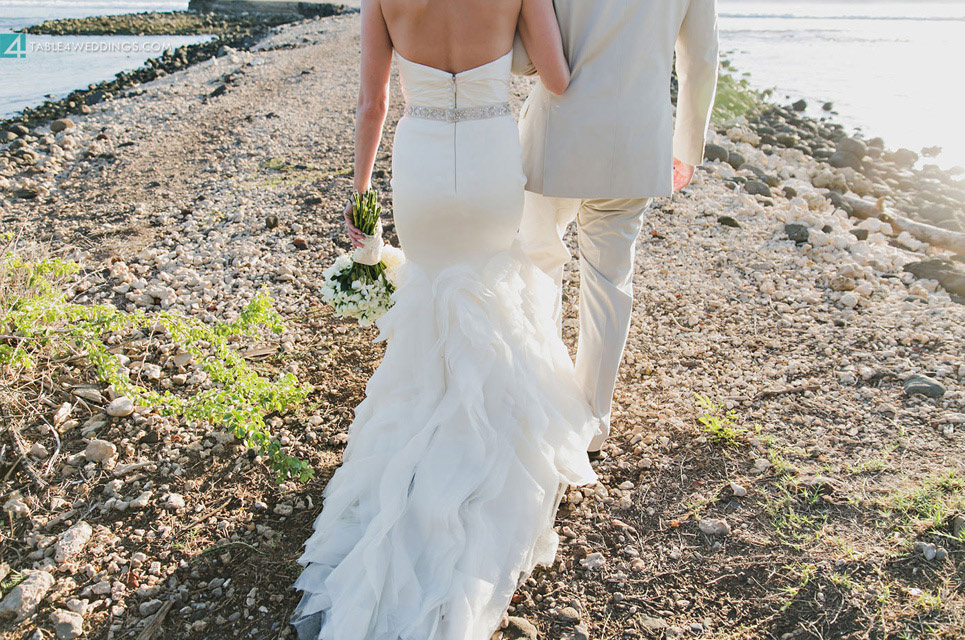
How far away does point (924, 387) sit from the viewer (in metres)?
3.65

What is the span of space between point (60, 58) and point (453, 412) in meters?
19.0

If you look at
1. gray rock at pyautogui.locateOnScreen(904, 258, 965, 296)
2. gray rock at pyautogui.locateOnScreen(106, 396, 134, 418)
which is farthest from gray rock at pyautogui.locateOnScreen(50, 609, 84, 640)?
gray rock at pyautogui.locateOnScreen(904, 258, 965, 296)

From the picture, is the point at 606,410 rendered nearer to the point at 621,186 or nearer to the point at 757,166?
the point at 621,186

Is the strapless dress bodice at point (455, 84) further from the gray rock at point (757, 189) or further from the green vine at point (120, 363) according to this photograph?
the gray rock at point (757, 189)

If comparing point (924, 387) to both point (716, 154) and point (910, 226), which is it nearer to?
point (910, 226)

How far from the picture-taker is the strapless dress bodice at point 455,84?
2.52 meters

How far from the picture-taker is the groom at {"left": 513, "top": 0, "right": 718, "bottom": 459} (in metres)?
2.67

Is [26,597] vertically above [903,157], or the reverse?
[903,157]

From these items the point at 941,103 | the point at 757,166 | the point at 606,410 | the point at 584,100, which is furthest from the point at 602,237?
the point at 941,103

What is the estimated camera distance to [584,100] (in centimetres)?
277

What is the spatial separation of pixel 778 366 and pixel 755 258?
1631 mm

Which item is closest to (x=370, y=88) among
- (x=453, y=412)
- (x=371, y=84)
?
(x=371, y=84)
